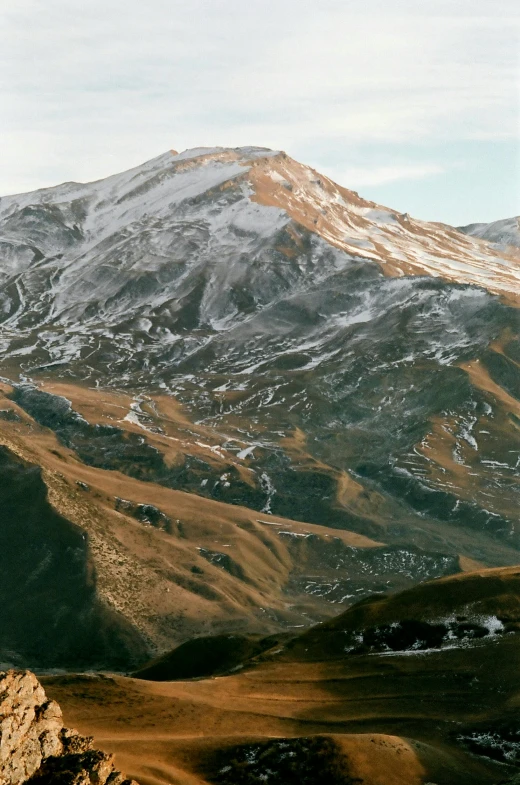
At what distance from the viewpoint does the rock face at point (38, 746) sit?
7906 centimetres

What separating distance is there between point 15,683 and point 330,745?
211 feet

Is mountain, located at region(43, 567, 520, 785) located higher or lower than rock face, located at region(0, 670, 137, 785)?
lower

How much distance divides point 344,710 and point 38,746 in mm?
91834

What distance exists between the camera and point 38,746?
268ft

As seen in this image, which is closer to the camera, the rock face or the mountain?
the rock face

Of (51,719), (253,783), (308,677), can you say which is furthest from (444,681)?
(51,719)

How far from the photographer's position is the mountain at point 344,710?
133 meters

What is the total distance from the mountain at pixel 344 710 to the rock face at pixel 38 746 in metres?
30.1

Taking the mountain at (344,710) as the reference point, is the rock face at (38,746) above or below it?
above

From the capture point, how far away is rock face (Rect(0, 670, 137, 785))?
79062mm

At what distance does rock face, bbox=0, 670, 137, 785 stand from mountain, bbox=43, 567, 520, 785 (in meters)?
30.1

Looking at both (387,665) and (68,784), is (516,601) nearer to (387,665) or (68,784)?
(387,665)

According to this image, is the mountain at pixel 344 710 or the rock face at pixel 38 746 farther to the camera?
the mountain at pixel 344 710

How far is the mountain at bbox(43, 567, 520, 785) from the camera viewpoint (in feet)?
436
